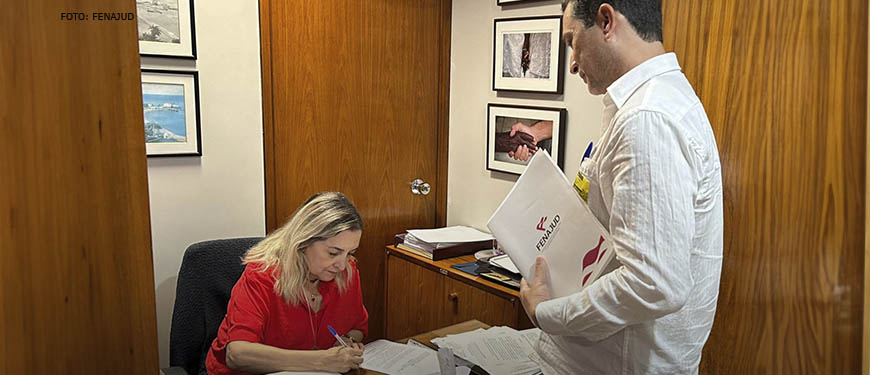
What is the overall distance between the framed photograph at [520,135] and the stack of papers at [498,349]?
3.22 ft

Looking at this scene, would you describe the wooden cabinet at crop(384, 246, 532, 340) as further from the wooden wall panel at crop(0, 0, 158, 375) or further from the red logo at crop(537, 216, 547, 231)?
the wooden wall panel at crop(0, 0, 158, 375)

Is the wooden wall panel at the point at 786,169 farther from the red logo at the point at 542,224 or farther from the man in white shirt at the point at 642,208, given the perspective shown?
the red logo at the point at 542,224

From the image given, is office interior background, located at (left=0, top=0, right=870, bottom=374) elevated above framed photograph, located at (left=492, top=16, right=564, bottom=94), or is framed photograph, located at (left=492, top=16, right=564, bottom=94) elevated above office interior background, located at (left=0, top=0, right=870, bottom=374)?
framed photograph, located at (left=492, top=16, right=564, bottom=94)

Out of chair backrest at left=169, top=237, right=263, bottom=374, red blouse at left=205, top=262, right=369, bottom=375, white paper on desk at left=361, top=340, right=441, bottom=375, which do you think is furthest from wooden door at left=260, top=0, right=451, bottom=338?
white paper on desk at left=361, top=340, right=441, bottom=375

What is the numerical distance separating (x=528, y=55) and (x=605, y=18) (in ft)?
5.10

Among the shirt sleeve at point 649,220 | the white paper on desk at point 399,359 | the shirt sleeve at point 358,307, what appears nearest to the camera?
the shirt sleeve at point 649,220

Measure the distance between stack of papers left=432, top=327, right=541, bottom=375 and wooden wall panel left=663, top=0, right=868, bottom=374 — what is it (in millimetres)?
508

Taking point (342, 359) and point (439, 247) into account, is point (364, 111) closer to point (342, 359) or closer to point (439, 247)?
point (439, 247)

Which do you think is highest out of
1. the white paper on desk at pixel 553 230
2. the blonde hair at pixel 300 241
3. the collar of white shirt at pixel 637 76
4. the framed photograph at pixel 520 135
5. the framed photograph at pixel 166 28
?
the framed photograph at pixel 166 28

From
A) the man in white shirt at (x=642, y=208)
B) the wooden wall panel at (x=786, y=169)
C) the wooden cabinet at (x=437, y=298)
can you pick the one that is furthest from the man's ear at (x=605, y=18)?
the wooden cabinet at (x=437, y=298)

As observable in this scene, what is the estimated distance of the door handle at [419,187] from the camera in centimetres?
326

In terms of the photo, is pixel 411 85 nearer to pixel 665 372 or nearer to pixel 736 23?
pixel 736 23

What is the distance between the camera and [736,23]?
1.79 metres

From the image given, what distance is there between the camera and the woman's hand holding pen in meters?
1.75
